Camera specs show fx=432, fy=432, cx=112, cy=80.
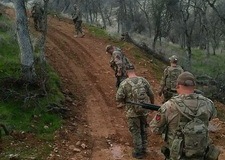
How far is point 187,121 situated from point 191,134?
6.7 inches

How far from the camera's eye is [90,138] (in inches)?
380

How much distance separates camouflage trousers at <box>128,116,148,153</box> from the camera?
8.49 metres

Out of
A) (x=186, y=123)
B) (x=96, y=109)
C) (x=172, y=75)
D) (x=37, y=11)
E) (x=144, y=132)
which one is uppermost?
(x=37, y=11)

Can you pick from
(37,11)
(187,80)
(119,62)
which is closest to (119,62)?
(119,62)

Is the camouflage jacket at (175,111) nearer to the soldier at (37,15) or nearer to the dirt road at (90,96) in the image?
the dirt road at (90,96)

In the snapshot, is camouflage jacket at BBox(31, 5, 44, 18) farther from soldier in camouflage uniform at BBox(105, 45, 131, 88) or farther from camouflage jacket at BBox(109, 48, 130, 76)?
camouflage jacket at BBox(109, 48, 130, 76)

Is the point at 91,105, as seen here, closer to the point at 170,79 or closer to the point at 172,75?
the point at 170,79

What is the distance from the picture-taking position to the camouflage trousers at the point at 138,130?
849 cm

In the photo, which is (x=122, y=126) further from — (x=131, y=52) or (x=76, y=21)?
(x=76, y=21)

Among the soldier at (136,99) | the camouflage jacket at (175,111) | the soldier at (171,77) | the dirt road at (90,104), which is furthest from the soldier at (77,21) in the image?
the camouflage jacket at (175,111)

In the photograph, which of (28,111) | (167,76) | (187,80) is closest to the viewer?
(187,80)

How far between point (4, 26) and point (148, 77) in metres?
5.80

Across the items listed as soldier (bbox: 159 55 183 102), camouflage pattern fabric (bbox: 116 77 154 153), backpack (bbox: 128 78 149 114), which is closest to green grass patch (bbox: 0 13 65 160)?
camouflage pattern fabric (bbox: 116 77 154 153)

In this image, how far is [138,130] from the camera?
28.1 ft
